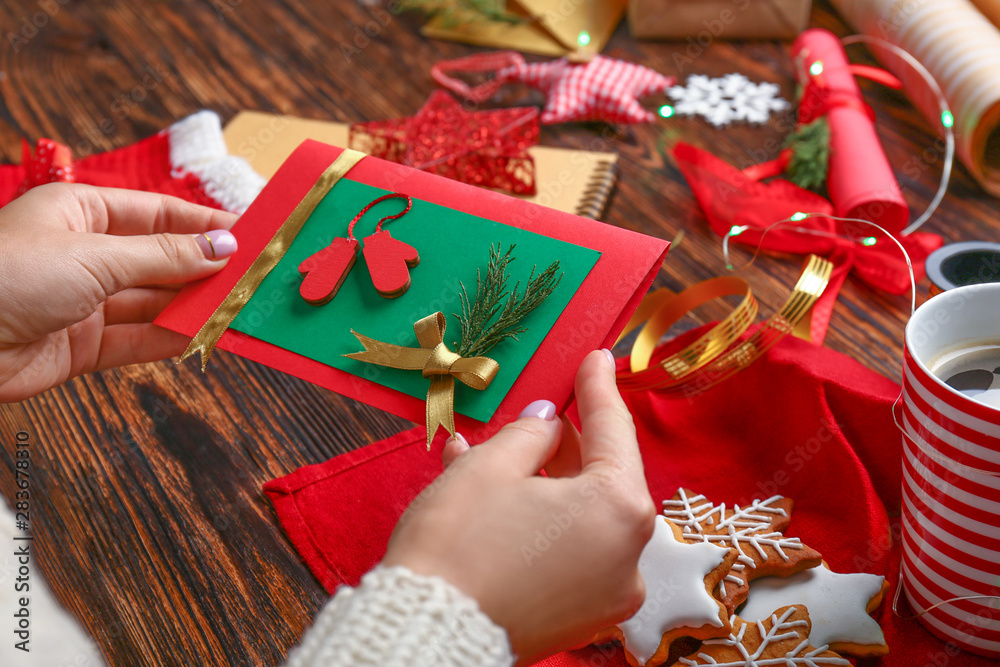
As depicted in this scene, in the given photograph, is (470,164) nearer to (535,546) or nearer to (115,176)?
(115,176)

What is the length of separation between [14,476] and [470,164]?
0.77 m

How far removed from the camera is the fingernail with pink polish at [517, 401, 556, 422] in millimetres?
646

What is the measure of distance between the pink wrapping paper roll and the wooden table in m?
0.05

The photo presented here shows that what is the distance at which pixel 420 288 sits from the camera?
74 centimetres

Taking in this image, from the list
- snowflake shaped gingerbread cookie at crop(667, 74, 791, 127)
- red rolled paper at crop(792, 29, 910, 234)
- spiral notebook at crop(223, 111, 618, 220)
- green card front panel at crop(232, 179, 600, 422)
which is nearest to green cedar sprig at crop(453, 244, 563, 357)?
green card front panel at crop(232, 179, 600, 422)

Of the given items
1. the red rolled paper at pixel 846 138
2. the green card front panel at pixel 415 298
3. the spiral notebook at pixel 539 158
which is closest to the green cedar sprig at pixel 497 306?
the green card front panel at pixel 415 298

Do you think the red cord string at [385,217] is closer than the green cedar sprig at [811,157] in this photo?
Yes

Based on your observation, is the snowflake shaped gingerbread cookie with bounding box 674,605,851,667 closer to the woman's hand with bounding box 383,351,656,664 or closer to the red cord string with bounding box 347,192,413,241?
the woman's hand with bounding box 383,351,656,664

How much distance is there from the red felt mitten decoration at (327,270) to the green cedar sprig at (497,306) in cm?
13

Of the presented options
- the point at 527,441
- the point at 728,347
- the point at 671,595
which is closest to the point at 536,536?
the point at 527,441

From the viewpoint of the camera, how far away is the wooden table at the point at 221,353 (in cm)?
75

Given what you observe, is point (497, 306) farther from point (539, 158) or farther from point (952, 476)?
point (539, 158)

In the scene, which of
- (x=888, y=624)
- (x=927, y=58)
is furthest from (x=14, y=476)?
(x=927, y=58)

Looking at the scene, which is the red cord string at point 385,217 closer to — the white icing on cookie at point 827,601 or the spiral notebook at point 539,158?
the spiral notebook at point 539,158
